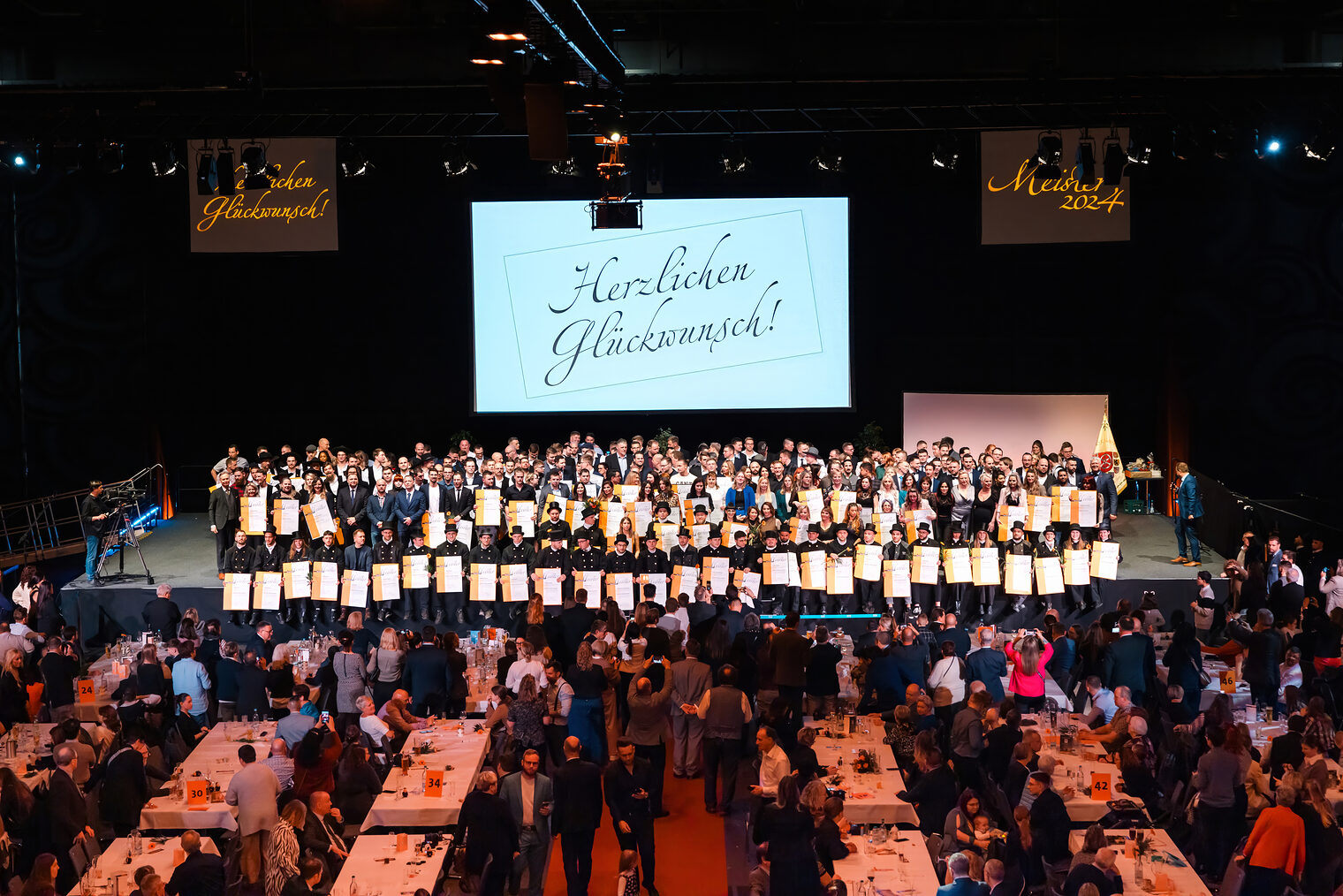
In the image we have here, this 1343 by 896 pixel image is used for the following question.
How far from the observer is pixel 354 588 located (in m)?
15.7

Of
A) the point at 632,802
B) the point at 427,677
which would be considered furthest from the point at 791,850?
the point at 427,677

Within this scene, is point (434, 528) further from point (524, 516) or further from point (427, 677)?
point (427, 677)

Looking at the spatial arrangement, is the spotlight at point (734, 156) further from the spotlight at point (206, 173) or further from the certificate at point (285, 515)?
the certificate at point (285, 515)

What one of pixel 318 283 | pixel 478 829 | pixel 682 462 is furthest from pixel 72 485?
pixel 478 829

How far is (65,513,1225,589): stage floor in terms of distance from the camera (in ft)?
56.3

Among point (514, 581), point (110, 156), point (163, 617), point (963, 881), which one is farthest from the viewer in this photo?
point (110, 156)

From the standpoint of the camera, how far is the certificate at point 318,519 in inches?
656

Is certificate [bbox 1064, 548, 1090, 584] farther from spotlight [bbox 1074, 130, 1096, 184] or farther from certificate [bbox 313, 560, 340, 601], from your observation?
certificate [bbox 313, 560, 340, 601]

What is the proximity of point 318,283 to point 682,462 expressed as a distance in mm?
7971

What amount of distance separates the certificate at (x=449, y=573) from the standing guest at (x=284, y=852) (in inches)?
276

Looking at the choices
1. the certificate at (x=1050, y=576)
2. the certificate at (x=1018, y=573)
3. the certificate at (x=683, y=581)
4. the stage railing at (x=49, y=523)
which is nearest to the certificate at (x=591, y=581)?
the certificate at (x=683, y=581)

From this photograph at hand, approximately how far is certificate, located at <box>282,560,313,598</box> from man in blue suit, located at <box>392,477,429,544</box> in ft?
4.82

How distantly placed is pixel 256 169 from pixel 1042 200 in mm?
10611

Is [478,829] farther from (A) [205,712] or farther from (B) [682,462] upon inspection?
(B) [682,462]
